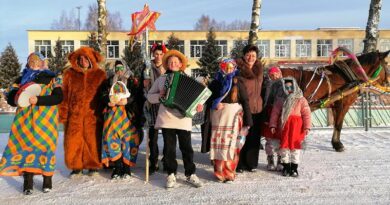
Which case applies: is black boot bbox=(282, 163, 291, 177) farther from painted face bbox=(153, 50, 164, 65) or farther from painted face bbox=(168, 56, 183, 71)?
painted face bbox=(153, 50, 164, 65)

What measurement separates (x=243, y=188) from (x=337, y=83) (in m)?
3.19

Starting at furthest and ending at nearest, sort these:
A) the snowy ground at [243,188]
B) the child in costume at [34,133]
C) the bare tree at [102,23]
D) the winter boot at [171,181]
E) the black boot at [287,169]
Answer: the bare tree at [102,23] < the black boot at [287,169] < the winter boot at [171,181] < the child in costume at [34,133] < the snowy ground at [243,188]

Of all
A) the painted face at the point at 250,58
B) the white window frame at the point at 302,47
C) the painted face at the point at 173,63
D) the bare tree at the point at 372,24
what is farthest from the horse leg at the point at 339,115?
the white window frame at the point at 302,47

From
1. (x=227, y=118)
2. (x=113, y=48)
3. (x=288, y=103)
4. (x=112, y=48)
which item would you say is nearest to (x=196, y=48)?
(x=113, y=48)

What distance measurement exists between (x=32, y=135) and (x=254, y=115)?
2908 millimetres

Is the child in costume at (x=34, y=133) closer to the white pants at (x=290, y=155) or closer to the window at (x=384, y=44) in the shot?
the white pants at (x=290, y=155)

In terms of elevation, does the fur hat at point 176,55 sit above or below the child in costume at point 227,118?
above

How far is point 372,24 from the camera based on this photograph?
37.6 ft

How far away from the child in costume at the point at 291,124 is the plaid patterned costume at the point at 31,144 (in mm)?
2900

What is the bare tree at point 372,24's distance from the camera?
1134 cm

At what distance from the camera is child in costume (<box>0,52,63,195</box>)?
4590 mm

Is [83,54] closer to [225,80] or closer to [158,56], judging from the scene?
[158,56]

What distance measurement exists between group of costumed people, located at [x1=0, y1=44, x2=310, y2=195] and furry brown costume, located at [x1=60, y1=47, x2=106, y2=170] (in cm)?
1

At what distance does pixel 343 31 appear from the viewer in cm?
4525
